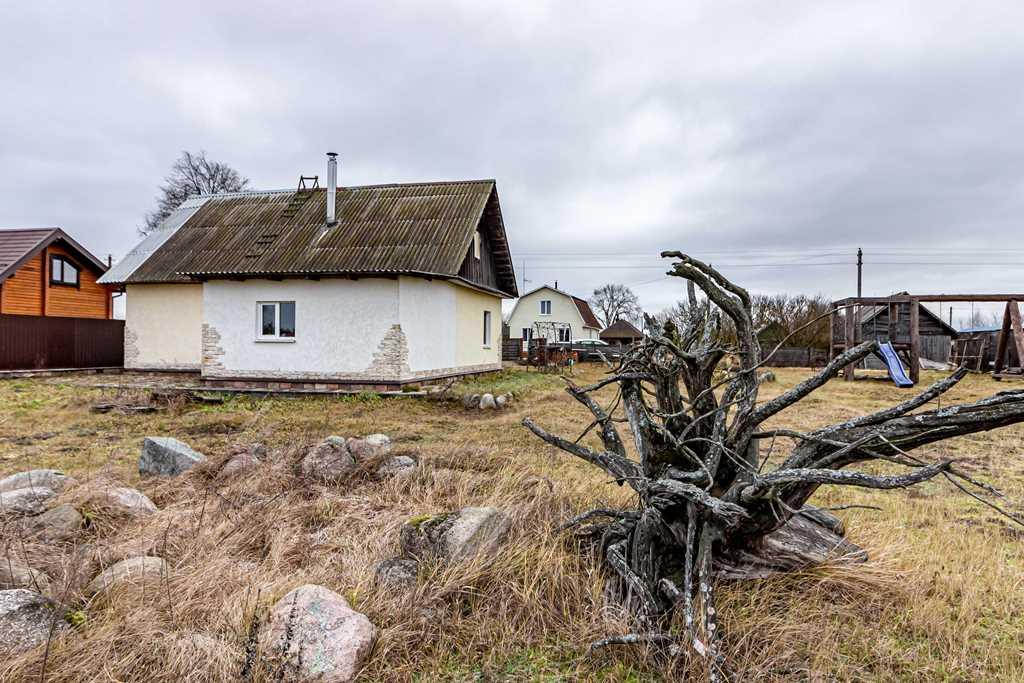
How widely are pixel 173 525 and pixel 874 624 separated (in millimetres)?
3769

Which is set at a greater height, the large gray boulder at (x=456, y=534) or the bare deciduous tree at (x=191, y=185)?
the bare deciduous tree at (x=191, y=185)

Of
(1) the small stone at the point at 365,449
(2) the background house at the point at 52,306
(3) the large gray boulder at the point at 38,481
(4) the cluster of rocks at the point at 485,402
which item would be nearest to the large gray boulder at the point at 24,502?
(3) the large gray boulder at the point at 38,481

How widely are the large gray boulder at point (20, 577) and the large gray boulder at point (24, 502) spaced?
101 centimetres

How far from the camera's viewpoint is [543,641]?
8.05 ft

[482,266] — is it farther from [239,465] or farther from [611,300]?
[611,300]

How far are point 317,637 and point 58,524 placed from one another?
219 centimetres

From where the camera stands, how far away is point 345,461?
15.4 feet

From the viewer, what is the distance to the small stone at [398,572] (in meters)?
2.74

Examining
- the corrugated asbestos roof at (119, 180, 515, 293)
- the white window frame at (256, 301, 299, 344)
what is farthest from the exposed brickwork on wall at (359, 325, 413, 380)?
the white window frame at (256, 301, 299, 344)

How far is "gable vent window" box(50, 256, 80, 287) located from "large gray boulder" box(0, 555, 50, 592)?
2243 cm

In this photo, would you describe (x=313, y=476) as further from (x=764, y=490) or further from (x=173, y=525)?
(x=764, y=490)

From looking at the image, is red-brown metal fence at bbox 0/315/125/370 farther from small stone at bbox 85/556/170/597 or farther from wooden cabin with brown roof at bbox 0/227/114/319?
small stone at bbox 85/556/170/597

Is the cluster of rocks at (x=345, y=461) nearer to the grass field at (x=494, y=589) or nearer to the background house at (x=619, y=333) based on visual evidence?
the grass field at (x=494, y=589)

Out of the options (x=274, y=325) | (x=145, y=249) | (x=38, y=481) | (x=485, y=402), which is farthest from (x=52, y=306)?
(x=38, y=481)
